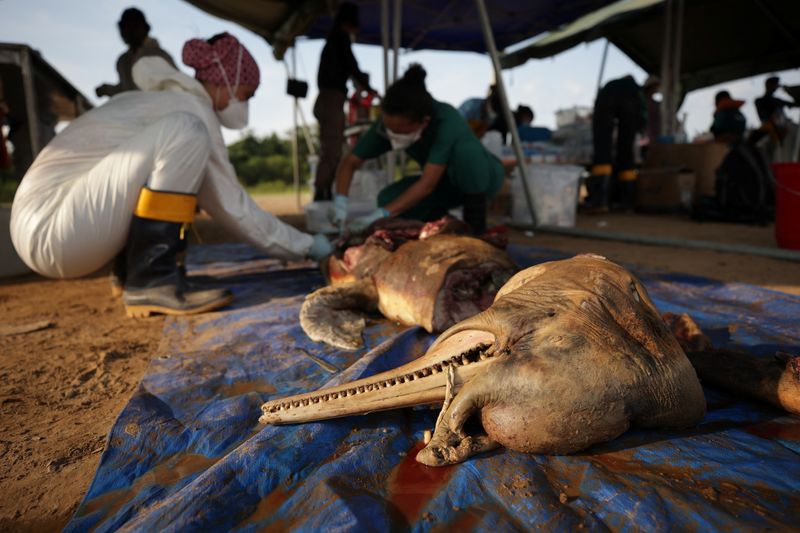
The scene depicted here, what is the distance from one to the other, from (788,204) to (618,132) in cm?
386

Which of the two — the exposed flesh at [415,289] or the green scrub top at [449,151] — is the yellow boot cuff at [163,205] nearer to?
the exposed flesh at [415,289]

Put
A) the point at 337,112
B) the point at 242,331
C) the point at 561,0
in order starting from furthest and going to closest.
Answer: the point at 561,0 → the point at 337,112 → the point at 242,331

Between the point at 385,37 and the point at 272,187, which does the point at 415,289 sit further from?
the point at 272,187

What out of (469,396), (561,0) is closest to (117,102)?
(469,396)

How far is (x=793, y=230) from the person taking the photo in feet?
13.7

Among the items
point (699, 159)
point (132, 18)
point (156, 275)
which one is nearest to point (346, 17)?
point (132, 18)

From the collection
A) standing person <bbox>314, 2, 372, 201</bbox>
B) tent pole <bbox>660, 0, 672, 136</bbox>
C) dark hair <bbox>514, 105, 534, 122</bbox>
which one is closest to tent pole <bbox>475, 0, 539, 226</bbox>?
standing person <bbox>314, 2, 372, 201</bbox>

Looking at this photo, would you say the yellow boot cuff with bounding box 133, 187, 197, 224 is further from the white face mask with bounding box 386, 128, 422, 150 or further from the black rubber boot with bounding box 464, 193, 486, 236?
the black rubber boot with bounding box 464, 193, 486, 236

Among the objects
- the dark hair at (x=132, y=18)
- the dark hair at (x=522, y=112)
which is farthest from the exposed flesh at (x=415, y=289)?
the dark hair at (x=522, y=112)

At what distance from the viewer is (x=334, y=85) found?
19.1 ft

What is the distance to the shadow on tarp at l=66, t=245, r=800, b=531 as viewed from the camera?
3.51 ft

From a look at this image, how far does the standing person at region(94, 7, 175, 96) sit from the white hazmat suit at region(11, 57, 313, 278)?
6.87ft

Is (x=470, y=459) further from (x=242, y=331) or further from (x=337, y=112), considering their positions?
(x=337, y=112)

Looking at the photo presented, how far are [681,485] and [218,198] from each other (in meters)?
2.85
